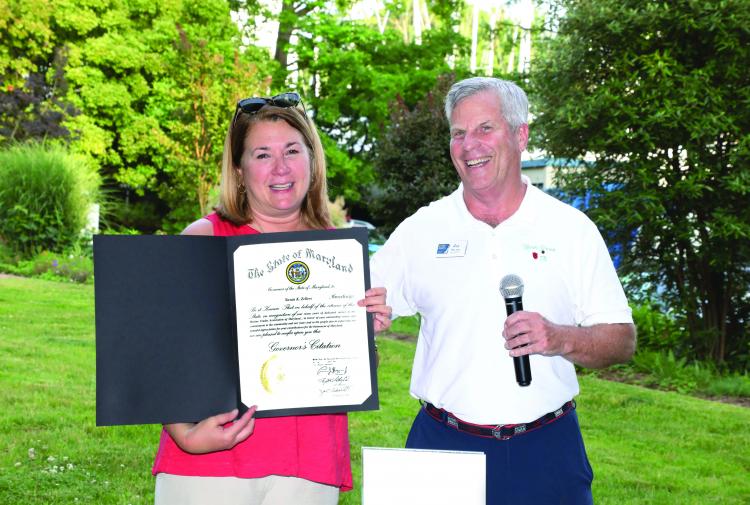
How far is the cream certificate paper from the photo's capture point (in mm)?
2729

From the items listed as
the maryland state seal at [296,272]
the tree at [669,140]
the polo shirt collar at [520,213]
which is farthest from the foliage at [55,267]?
the maryland state seal at [296,272]

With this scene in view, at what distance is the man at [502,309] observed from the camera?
314 centimetres

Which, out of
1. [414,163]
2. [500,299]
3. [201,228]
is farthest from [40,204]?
[500,299]

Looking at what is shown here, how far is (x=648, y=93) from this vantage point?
32.4 ft

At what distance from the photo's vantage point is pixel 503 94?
337 centimetres

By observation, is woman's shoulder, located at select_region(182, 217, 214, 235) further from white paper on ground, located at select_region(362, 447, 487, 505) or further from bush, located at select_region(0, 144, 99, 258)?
bush, located at select_region(0, 144, 99, 258)

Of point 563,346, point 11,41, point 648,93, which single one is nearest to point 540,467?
point 563,346

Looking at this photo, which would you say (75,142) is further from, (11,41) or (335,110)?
(335,110)

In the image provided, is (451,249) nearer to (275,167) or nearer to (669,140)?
(275,167)

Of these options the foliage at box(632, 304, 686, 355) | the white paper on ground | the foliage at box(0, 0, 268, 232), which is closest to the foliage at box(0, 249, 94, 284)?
the foliage at box(0, 0, 268, 232)

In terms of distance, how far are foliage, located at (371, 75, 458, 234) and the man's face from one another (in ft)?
38.0

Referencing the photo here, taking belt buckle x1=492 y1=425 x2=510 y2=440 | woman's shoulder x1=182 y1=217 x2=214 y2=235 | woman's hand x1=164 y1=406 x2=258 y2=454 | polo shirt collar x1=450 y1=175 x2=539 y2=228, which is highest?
polo shirt collar x1=450 y1=175 x2=539 y2=228

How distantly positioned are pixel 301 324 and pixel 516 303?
2.34 ft

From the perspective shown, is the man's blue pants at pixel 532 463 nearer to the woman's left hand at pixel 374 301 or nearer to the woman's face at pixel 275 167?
the woman's left hand at pixel 374 301
